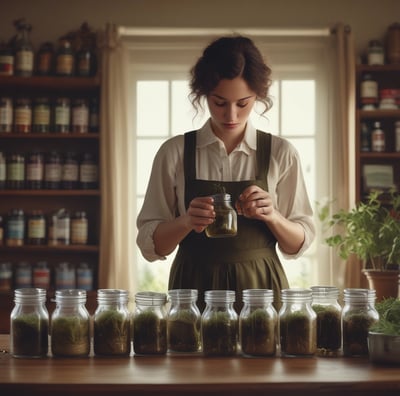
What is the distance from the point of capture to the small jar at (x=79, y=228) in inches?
182

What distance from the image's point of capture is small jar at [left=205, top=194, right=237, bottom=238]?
1965mm

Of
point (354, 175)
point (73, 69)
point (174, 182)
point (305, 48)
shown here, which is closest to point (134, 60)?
point (73, 69)

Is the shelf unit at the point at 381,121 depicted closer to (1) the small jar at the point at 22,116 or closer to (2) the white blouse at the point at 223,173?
(1) the small jar at the point at 22,116

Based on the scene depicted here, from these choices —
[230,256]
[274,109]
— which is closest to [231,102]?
[230,256]

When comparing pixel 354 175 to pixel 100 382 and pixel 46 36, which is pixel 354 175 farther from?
pixel 100 382

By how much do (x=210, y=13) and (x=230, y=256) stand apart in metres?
2.95

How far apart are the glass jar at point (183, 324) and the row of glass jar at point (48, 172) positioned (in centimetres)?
296

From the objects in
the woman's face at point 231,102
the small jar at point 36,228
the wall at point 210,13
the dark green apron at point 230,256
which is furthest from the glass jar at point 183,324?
the wall at point 210,13

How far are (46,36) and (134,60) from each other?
0.60 meters

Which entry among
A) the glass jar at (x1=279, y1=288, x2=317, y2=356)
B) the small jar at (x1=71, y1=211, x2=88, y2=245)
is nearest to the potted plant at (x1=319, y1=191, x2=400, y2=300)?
the small jar at (x1=71, y1=211, x2=88, y2=245)

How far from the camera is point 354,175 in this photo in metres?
4.63

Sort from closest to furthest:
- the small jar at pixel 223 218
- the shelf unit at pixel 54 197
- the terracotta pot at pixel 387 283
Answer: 1. the small jar at pixel 223 218
2. the terracotta pot at pixel 387 283
3. the shelf unit at pixel 54 197

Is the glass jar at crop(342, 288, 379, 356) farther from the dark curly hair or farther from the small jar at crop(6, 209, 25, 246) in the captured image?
the small jar at crop(6, 209, 25, 246)

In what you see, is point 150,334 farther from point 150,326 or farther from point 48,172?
point 48,172
